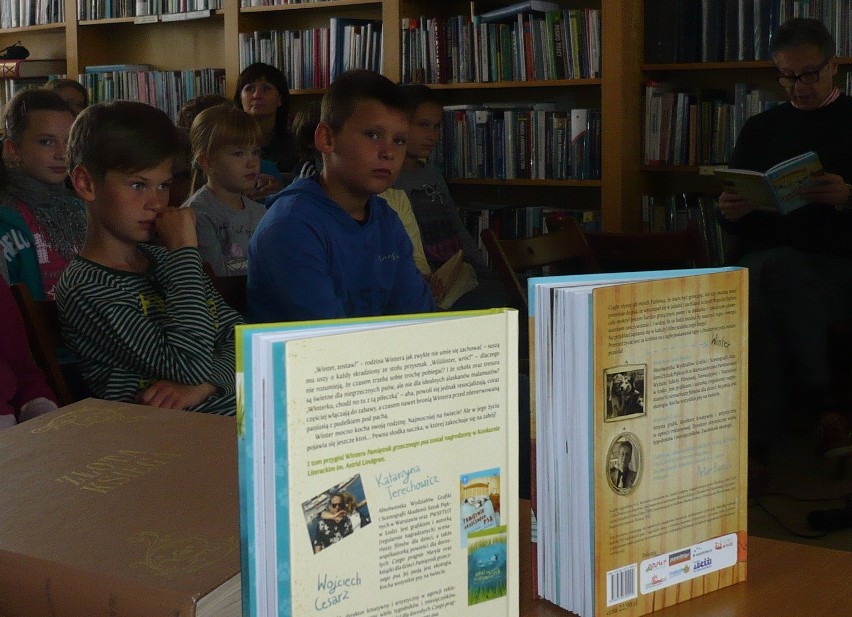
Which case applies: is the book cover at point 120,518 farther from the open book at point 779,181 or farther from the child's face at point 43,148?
the open book at point 779,181

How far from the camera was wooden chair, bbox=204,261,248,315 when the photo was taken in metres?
1.97

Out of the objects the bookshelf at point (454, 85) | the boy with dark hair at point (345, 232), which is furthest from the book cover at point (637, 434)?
the bookshelf at point (454, 85)

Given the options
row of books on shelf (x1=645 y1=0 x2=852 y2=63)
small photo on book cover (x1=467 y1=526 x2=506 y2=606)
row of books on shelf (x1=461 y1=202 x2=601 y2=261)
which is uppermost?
row of books on shelf (x1=645 y1=0 x2=852 y2=63)

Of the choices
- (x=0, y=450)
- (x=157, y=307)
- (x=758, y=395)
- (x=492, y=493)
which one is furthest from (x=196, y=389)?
(x=758, y=395)

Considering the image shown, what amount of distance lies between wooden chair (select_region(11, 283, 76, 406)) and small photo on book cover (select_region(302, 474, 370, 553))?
4.03 feet

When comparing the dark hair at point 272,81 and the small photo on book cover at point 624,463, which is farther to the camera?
the dark hair at point 272,81

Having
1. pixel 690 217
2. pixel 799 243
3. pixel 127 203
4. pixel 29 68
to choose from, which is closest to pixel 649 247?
pixel 799 243

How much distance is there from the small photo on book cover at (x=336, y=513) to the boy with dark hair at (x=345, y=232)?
1.17 metres

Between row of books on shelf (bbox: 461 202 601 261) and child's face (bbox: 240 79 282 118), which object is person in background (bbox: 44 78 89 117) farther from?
row of books on shelf (bbox: 461 202 601 261)

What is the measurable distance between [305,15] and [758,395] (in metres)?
3.08

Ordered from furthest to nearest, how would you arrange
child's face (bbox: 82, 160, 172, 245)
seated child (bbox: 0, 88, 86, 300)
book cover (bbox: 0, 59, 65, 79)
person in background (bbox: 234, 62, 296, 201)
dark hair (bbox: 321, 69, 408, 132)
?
book cover (bbox: 0, 59, 65, 79) < person in background (bbox: 234, 62, 296, 201) < seated child (bbox: 0, 88, 86, 300) < dark hair (bbox: 321, 69, 408, 132) < child's face (bbox: 82, 160, 172, 245)

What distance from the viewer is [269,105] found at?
15.0 ft

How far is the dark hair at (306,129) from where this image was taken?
4.05 meters

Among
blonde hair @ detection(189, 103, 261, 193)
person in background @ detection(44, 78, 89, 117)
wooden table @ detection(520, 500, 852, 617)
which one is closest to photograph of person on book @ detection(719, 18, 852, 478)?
blonde hair @ detection(189, 103, 261, 193)
